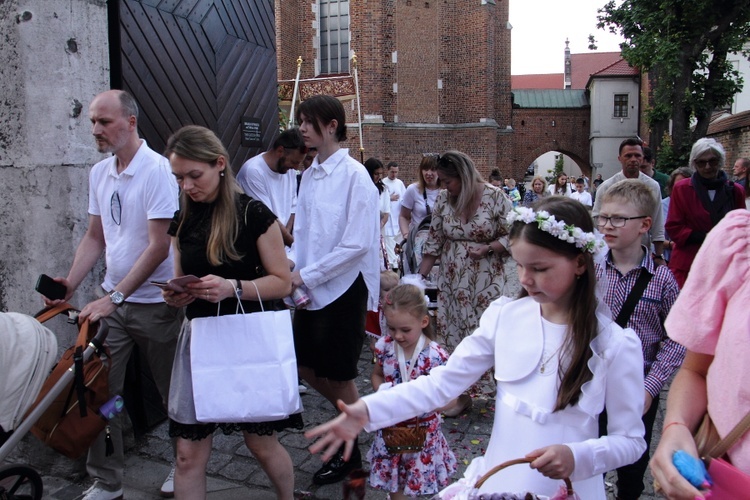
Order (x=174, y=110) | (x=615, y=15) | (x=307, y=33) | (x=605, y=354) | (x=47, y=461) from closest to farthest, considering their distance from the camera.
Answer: (x=605, y=354)
(x=47, y=461)
(x=174, y=110)
(x=615, y=15)
(x=307, y=33)

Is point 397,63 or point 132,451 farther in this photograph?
point 397,63

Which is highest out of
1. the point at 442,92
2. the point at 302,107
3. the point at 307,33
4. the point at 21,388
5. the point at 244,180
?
the point at 307,33

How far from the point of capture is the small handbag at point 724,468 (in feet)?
4.67

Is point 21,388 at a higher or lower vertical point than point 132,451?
higher

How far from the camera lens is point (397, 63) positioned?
2919 cm

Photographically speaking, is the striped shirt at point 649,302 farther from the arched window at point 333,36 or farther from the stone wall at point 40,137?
the arched window at point 333,36

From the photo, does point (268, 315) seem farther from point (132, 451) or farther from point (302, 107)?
point (132, 451)

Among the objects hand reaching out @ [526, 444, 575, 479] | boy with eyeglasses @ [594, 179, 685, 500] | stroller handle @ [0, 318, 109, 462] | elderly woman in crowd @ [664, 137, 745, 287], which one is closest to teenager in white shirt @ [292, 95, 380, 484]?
stroller handle @ [0, 318, 109, 462]

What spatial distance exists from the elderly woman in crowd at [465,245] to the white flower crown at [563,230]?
9.52 ft

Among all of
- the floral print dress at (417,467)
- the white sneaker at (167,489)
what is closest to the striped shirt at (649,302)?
the floral print dress at (417,467)

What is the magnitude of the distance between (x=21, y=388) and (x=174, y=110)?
307 cm

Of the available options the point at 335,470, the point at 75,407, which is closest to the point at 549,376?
the point at 335,470

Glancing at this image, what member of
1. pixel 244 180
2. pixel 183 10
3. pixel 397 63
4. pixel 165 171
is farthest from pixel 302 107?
pixel 397 63

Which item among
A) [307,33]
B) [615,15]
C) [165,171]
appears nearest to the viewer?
[165,171]
